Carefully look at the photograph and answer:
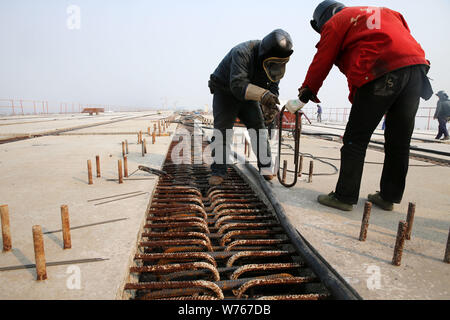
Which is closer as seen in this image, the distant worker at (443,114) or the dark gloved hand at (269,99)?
the dark gloved hand at (269,99)

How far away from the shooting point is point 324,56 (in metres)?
2.43

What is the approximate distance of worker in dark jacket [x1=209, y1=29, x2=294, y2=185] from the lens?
2.94 metres

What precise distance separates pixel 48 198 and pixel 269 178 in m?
2.52

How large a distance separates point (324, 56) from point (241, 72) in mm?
908

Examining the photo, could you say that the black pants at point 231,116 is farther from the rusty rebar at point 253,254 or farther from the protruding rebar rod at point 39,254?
the protruding rebar rod at point 39,254

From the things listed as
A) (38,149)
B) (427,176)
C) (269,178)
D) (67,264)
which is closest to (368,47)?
(269,178)

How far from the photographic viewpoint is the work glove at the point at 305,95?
2.62 m

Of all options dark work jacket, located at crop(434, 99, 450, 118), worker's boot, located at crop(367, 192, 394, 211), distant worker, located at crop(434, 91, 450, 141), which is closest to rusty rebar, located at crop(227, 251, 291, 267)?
worker's boot, located at crop(367, 192, 394, 211)

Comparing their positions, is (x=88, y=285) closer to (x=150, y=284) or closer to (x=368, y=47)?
(x=150, y=284)

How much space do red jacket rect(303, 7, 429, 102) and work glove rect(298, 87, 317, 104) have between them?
0.50 feet

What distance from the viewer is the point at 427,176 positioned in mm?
4180

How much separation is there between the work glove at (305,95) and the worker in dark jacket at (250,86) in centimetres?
30

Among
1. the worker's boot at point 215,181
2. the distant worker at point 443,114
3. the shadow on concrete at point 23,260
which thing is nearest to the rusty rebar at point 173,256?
the shadow on concrete at point 23,260

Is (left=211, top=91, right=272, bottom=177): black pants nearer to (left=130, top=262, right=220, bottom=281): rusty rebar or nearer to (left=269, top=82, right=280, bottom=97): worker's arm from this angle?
(left=269, top=82, right=280, bottom=97): worker's arm
